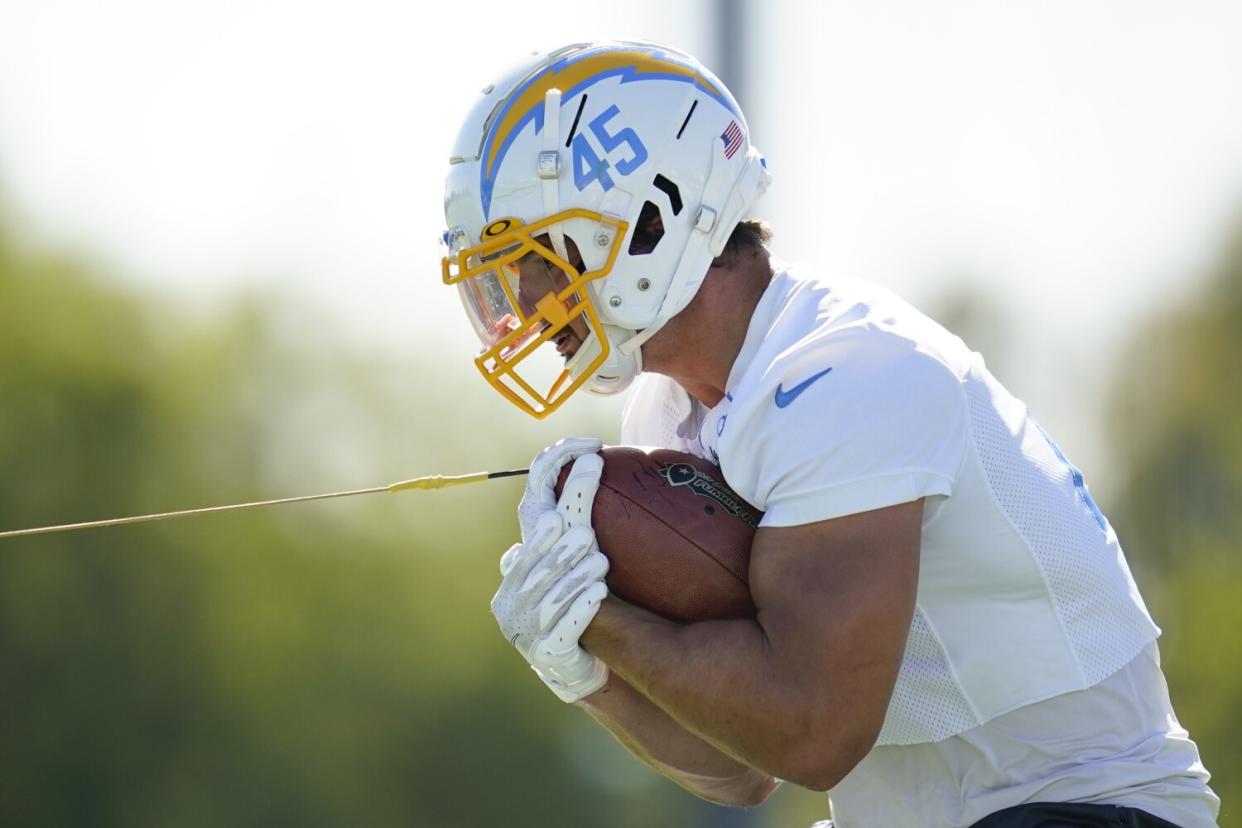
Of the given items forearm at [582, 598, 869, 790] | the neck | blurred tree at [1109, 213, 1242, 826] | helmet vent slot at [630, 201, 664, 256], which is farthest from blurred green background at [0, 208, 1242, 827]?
forearm at [582, 598, 869, 790]

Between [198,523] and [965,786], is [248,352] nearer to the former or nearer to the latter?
[198,523]

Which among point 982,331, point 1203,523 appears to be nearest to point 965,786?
point 1203,523

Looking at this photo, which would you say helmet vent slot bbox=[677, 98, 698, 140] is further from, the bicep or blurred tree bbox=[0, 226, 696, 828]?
blurred tree bbox=[0, 226, 696, 828]

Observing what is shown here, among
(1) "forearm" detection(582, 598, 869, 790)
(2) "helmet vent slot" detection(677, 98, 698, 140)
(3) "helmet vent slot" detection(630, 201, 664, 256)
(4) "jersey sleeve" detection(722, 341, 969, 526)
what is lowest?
(1) "forearm" detection(582, 598, 869, 790)

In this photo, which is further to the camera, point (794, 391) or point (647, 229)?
point (647, 229)

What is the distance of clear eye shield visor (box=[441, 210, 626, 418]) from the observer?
325cm

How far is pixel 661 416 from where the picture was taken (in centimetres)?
362

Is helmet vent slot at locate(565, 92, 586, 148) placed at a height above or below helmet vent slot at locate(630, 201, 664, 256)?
above

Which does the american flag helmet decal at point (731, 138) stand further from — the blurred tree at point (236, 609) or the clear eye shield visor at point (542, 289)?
the blurred tree at point (236, 609)

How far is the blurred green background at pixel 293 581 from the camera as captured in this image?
36.6ft

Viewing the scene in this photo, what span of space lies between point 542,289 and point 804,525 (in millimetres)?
878

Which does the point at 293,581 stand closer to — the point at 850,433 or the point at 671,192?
the point at 671,192

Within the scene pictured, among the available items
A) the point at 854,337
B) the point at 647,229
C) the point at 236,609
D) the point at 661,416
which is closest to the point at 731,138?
the point at 647,229

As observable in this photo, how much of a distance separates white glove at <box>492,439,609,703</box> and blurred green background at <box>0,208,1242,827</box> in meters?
7.18
